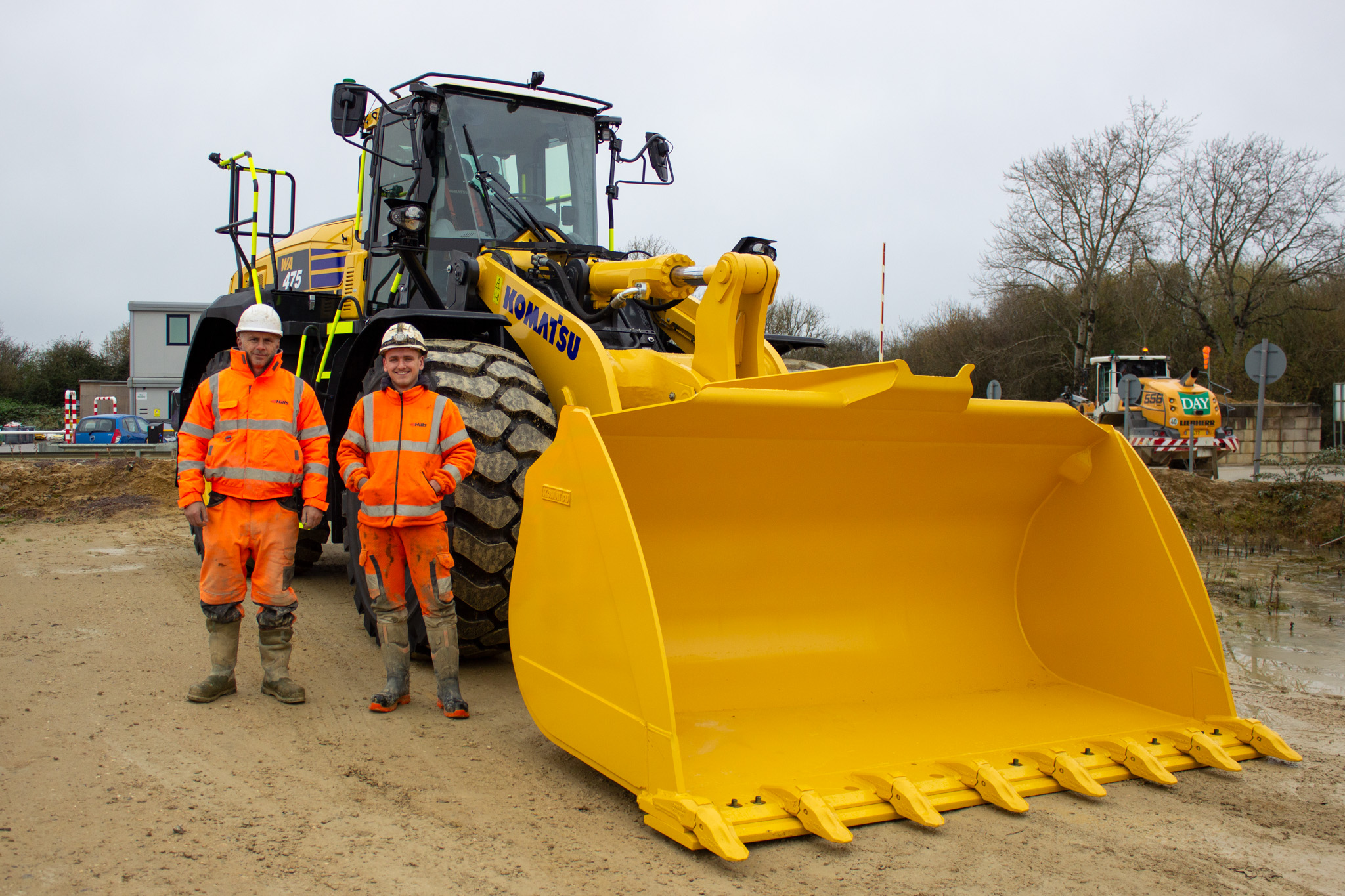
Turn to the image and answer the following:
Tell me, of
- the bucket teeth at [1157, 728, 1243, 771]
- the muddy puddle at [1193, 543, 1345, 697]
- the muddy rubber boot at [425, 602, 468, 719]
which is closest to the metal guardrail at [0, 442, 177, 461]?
the muddy rubber boot at [425, 602, 468, 719]

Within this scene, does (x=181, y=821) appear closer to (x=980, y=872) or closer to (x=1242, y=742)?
(x=980, y=872)

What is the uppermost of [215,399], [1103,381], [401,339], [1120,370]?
[1120,370]

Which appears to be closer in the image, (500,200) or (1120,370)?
(500,200)

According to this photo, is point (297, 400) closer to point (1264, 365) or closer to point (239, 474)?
point (239, 474)

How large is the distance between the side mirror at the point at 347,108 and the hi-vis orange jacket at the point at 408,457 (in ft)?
5.66

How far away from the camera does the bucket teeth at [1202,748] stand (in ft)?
10.3

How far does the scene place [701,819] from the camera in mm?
2531

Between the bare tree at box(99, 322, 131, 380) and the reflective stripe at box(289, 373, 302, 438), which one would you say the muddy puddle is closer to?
the reflective stripe at box(289, 373, 302, 438)

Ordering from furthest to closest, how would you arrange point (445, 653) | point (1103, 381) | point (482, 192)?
1. point (1103, 381)
2. point (482, 192)
3. point (445, 653)

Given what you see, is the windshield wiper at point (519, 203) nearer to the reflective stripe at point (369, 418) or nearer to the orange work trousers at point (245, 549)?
the reflective stripe at point (369, 418)

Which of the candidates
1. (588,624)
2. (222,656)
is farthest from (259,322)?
(588,624)

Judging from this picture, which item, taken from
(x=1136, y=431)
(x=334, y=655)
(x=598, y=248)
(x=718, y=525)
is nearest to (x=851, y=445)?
(x=718, y=525)

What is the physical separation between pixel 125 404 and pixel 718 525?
3990cm

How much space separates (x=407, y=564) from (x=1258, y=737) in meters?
3.22
